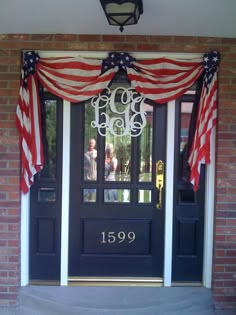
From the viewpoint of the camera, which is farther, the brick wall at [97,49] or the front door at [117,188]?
the front door at [117,188]

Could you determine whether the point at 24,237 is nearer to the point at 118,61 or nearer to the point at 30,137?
the point at 30,137

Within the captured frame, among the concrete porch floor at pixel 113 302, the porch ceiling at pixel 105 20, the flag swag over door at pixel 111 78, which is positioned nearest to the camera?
the porch ceiling at pixel 105 20

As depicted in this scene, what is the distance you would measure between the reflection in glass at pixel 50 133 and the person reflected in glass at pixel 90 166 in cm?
31

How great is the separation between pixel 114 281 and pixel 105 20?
96.2 inches

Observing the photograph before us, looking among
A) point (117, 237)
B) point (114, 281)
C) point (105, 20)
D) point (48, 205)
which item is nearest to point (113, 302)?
point (114, 281)

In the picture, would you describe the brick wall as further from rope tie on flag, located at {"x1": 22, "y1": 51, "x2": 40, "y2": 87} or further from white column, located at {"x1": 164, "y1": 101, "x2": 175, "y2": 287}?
white column, located at {"x1": 164, "y1": 101, "x2": 175, "y2": 287}

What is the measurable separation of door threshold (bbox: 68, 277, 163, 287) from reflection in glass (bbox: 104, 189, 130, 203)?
2.54ft

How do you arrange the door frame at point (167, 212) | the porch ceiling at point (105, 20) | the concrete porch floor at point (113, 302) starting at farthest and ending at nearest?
the door frame at point (167, 212) < the concrete porch floor at point (113, 302) < the porch ceiling at point (105, 20)

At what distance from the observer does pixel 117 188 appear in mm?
4414

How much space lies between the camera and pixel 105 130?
4.37 m

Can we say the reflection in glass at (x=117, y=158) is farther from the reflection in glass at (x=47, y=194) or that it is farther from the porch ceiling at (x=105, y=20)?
the porch ceiling at (x=105, y=20)

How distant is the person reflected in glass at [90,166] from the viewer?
440 centimetres

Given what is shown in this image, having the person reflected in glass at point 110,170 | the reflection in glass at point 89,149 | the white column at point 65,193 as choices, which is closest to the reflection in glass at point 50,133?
the white column at point 65,193

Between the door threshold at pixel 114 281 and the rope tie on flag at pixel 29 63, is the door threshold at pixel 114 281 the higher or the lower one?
the lower one
